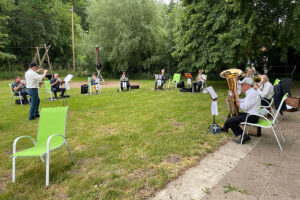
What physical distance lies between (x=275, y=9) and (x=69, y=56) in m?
33.6

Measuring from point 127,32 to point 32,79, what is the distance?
17.1m

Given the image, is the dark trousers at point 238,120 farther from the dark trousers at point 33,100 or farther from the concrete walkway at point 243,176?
the dark trousers at point 33,100

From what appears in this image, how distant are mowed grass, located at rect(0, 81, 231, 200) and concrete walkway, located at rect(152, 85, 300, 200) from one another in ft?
0.74

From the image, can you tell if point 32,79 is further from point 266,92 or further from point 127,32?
point 127,32

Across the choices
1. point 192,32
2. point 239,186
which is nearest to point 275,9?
point 192,32

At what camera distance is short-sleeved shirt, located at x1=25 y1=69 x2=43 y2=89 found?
6.52 meters

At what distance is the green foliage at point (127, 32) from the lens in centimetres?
2234

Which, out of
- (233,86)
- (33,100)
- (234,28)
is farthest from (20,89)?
(234,28)

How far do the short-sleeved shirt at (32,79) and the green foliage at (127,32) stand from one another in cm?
1616

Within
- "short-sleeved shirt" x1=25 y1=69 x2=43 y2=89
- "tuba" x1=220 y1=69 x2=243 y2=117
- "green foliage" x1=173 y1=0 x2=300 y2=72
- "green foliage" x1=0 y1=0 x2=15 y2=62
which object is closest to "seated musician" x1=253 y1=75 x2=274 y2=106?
"tuba" x1=220 y1=69 x2=243 y2=117

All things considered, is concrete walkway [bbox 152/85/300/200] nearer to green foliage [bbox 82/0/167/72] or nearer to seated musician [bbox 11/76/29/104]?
seated musician [bbox 11/76/29/104]

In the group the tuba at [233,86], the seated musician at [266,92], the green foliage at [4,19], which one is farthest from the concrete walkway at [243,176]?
the green foliage at [4,19]

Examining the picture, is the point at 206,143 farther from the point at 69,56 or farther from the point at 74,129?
the point at 69,56

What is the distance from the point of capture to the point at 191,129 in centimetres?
526
